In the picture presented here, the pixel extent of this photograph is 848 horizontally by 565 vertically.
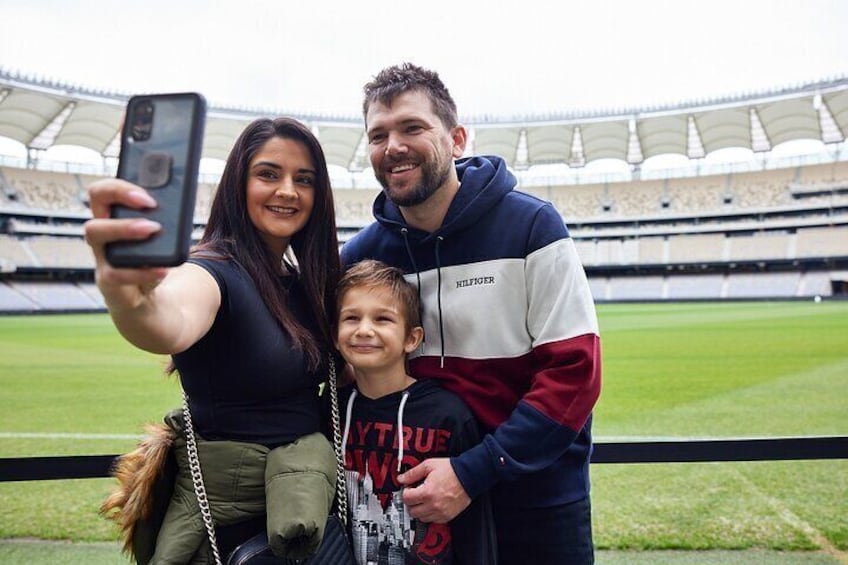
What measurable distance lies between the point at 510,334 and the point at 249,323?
837 mm

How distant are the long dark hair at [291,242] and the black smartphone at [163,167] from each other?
544 mm

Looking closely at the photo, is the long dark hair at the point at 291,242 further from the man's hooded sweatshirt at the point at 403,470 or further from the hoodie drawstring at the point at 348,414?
the man's hooded sweatshirt at the point at 403,470

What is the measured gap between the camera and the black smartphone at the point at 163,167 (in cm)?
95

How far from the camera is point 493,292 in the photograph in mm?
1908

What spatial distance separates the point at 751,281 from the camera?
41.1m

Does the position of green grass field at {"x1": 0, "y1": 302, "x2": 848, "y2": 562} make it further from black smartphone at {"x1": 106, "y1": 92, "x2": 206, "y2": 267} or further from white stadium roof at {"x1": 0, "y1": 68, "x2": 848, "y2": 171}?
white stadium roof at {"x1": 0, "y1": 68, "x2": 848, "y2": 171}

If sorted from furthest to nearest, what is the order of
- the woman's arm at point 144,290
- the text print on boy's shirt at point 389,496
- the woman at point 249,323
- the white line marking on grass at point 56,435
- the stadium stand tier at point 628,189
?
1. the stadium stand tier at point 628,189
2. the white line marking on grass at point 56,435
3. the text print on boy's shirt at point 389,496
4. the woman at point 249,323
5. the woman's arm at point 144,290

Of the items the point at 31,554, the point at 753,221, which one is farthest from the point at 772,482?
the point at 753,221

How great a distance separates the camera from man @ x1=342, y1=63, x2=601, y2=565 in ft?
6.01

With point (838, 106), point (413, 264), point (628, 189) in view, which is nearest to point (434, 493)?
point (413, 264)

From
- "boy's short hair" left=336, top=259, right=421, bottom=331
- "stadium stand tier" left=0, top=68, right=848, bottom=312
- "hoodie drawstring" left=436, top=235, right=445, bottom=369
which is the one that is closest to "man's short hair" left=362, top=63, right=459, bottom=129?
"hoodie drawstring" left=436, top=235, right=445, bottom=369

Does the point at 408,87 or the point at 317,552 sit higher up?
the point at 408,87

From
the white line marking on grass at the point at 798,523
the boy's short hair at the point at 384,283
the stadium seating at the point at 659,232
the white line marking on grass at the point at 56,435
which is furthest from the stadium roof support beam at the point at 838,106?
the boy's short hair at the point at 384,283

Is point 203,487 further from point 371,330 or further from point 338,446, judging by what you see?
point 371,330
